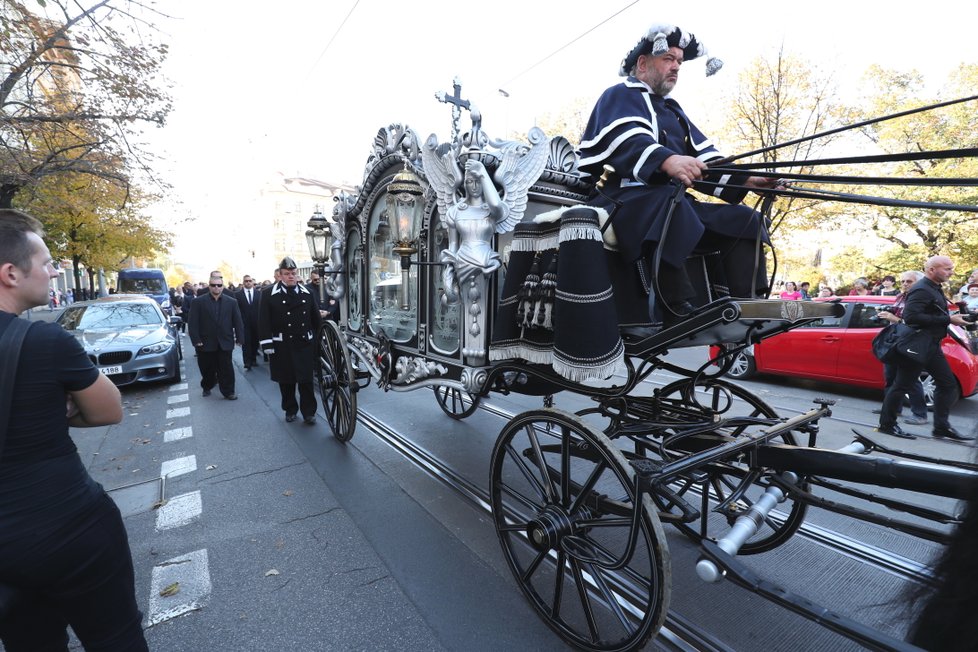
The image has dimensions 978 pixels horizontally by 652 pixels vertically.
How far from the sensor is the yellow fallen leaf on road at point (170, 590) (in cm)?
272

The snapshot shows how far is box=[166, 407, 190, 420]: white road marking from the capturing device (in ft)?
21.3

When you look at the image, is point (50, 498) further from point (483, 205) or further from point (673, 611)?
point (673, 611)

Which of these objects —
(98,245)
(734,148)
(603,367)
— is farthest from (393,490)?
(98,245)

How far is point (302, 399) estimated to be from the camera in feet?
19.6

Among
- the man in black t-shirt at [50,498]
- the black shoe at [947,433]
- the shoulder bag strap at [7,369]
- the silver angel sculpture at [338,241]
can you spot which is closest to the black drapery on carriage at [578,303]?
the man in black t-shirt at [50,498]

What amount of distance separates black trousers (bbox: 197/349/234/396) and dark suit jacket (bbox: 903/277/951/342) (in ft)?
30.0

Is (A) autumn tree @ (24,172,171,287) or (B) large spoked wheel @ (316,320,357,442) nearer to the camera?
(B) large spoked wheel @ (316,320,357,442)

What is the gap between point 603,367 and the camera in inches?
86.6

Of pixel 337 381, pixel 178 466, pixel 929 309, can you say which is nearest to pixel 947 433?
pixel 929 309

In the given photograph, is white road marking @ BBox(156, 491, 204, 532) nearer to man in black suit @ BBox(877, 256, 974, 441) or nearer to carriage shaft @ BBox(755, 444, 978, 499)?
carriage shaft @ BBox(755, 444, 978, 499)

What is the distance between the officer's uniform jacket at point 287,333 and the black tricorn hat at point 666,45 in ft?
15.4

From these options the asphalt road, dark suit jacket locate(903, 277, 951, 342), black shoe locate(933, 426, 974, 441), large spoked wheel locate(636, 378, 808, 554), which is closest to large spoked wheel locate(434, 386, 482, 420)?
the asphalt road

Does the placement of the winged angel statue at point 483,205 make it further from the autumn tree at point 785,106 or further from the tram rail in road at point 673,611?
the autumn tree at point 785,106

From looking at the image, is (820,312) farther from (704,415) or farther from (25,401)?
(25,401)
